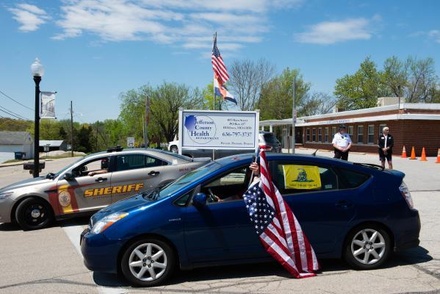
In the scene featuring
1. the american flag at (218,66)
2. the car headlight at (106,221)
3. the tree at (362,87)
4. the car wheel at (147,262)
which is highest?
the tree at (362,87)

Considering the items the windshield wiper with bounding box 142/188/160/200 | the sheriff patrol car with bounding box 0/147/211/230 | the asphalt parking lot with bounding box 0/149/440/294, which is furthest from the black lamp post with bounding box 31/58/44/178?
the windshield wiper with bounding box 142/188/160/200

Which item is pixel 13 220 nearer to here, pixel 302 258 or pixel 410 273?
pixel 302 258

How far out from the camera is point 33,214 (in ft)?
27.4

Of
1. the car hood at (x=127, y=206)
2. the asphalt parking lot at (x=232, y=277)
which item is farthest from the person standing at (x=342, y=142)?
the car hood at (x=127, y=206)

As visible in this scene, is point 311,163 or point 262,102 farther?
point 262,102

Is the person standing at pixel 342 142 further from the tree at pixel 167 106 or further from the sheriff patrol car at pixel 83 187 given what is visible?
the tree at pixel 167 106

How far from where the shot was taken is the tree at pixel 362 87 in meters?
68.0

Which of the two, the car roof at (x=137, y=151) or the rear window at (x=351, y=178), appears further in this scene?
the car roof at (x=137, y=151)

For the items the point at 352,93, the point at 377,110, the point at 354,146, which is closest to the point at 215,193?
the point at 377,110

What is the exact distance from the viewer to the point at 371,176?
5504mm

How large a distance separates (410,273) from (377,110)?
28.2 meters

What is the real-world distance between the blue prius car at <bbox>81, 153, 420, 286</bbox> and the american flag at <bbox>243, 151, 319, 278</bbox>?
0.09 metres

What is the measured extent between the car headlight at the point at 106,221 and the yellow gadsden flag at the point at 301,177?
200cm

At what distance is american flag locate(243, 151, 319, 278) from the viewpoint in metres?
5.05
